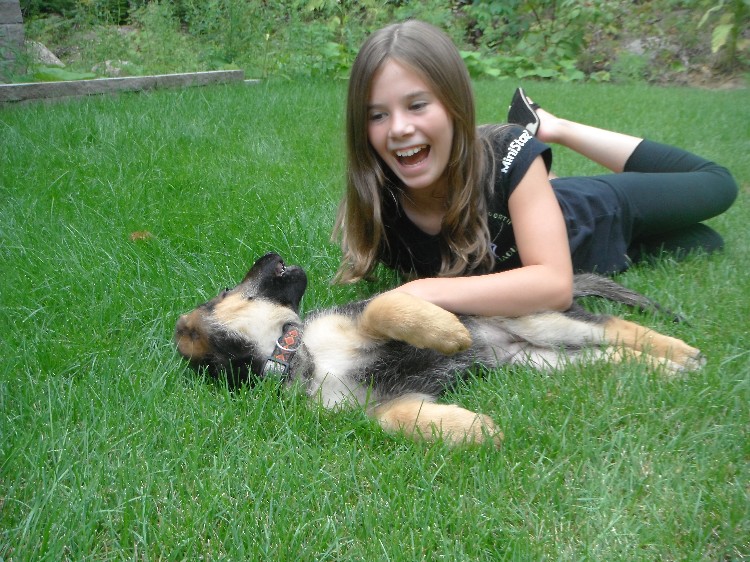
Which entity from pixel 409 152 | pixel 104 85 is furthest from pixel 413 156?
pixel 104 85

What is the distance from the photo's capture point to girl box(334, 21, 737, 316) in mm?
2650

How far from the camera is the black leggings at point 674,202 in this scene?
136 inches

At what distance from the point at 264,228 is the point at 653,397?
221 cm

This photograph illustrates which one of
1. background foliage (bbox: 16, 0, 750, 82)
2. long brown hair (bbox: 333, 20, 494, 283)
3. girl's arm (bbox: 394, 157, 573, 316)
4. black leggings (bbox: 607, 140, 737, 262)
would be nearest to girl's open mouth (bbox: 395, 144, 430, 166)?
long brown hair (bbox: 333, 20, 494, 283)

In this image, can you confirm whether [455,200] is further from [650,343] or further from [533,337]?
[650,343]

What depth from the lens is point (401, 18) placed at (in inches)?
443

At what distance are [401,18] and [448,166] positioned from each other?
9.18m

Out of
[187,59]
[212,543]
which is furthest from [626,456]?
[187,59]

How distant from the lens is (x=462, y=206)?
2760 mm

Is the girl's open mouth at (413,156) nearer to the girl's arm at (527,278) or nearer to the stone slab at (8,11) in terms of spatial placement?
the girl's arm at (527,278)

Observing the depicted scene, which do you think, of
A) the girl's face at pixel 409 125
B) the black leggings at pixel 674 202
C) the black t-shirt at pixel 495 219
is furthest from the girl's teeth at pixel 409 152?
the black leggings at pixel 674 202

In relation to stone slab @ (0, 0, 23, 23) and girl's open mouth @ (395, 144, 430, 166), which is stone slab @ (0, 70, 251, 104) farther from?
girl's open mouth @ (395, 144, 430, 166)

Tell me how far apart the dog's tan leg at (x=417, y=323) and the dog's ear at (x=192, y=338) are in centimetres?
59

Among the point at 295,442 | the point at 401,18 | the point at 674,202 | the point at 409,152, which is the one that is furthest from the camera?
the point at 401,18
